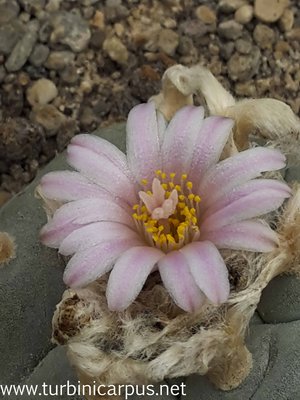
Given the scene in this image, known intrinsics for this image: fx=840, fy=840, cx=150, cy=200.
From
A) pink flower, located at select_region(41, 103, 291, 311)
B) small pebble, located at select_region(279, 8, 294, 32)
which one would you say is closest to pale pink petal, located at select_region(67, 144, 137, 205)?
pink flower, located at select_region(41, 103, 291, 311)

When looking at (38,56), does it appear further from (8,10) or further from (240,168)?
(240,168)

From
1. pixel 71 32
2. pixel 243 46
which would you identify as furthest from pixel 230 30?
pixel 71 32

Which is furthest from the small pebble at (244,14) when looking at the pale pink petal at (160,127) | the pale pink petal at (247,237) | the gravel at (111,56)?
the pale pink petal at (247,237)

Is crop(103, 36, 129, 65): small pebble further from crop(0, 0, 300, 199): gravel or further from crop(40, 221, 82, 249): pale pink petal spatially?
crop(40, 221, 82, 249): pale pink petal

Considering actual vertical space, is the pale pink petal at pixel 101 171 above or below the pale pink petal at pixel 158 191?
above

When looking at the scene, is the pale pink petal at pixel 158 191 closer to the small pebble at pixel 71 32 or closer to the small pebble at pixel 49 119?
the small pebble at pixel 49 119

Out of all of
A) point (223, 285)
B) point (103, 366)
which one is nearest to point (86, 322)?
point (103, 366)

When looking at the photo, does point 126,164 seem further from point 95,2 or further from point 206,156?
point 95,2
